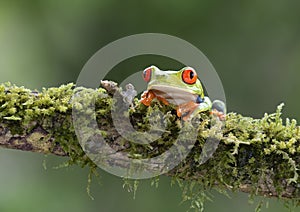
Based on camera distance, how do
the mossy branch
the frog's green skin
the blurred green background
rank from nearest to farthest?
the mossy branch → the frog's green skin → the blurred green background

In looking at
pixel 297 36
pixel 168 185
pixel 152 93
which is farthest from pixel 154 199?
pixel 152 93

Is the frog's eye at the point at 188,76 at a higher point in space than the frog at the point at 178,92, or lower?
higher

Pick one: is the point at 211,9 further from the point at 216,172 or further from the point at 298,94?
the point at 216,172

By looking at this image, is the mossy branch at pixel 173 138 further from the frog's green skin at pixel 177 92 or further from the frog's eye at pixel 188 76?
the frog's eye at pixel 188 76

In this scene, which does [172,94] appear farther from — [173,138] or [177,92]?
[173,138]

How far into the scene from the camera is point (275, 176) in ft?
6.48

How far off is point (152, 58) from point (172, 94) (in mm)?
3509

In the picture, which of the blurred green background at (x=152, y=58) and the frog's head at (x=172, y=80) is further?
the blurred green background at (x=152, y=58)

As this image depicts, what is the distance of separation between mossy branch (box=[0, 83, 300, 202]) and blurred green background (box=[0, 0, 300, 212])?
348cm

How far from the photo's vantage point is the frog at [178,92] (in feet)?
6.63

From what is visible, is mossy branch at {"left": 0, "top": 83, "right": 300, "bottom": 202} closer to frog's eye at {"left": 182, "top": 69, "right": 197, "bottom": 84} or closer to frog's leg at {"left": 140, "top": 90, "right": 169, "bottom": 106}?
frog's leg at {"left": 140, "top": 90, "right": 169, "bottom": 106}

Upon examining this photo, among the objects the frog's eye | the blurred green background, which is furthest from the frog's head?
the blurred green background

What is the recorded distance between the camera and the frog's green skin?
2.02m

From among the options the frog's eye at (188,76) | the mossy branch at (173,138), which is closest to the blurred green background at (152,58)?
the frog's eye at (188,76)
